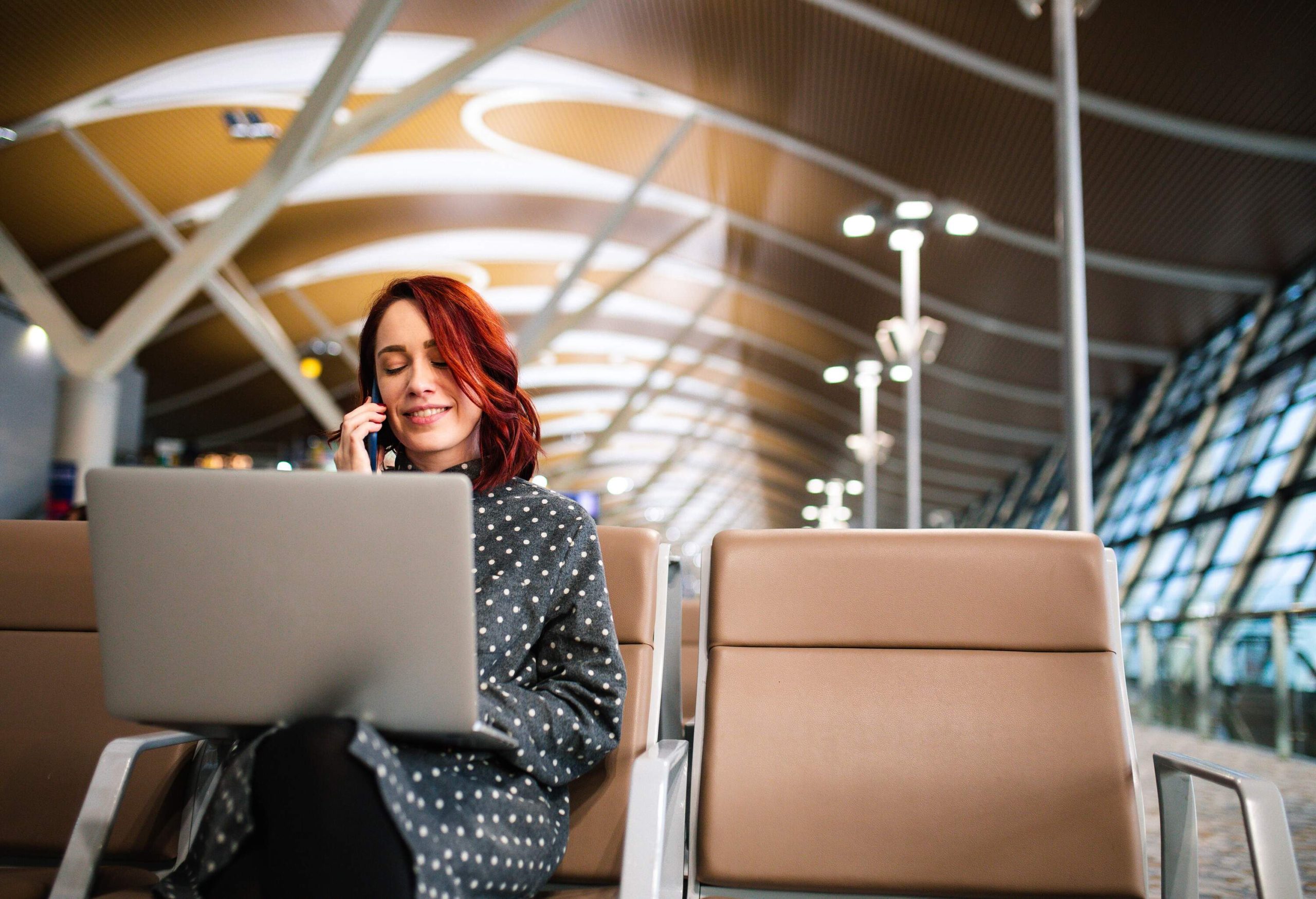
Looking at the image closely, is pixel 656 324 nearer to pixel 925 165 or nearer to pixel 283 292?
pixel 283 292

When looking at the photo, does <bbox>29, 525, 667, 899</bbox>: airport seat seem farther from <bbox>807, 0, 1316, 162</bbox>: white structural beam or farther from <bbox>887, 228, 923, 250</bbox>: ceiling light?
<bbox>807, 0, 1316, 162</bbox>: white structural beam

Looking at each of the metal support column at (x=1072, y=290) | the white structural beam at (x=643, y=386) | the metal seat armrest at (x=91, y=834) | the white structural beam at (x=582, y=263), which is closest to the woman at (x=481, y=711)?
the metal seat armrest at (x=91, y=834)

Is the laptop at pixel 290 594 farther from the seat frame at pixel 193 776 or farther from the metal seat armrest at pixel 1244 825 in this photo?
the metal seat armrest at pixel 1244 825

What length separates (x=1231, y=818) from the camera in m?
5.64

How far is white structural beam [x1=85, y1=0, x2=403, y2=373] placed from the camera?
10023mm

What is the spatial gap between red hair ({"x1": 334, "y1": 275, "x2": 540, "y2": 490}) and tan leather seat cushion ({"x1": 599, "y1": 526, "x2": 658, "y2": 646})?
29cm

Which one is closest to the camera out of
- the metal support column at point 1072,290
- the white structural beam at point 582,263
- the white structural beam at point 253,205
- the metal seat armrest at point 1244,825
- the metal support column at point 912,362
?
the metal seat armrest at point 1244,825

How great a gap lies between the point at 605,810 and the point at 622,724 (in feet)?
0.66

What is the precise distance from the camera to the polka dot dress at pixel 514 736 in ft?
5.45

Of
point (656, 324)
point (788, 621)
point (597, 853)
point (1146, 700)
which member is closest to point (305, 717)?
point (597, 853)

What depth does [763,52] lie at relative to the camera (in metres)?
14.6

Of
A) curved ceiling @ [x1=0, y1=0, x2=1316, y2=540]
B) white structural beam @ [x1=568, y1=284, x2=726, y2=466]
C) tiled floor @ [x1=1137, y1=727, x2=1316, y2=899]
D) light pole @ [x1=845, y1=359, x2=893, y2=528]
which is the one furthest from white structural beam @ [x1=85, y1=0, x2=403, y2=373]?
white structural beam @ [x1=568, y1=284, x2=726, y2=466]

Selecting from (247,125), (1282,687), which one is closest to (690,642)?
(1282,687)

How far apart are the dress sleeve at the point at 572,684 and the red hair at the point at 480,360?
24cm
